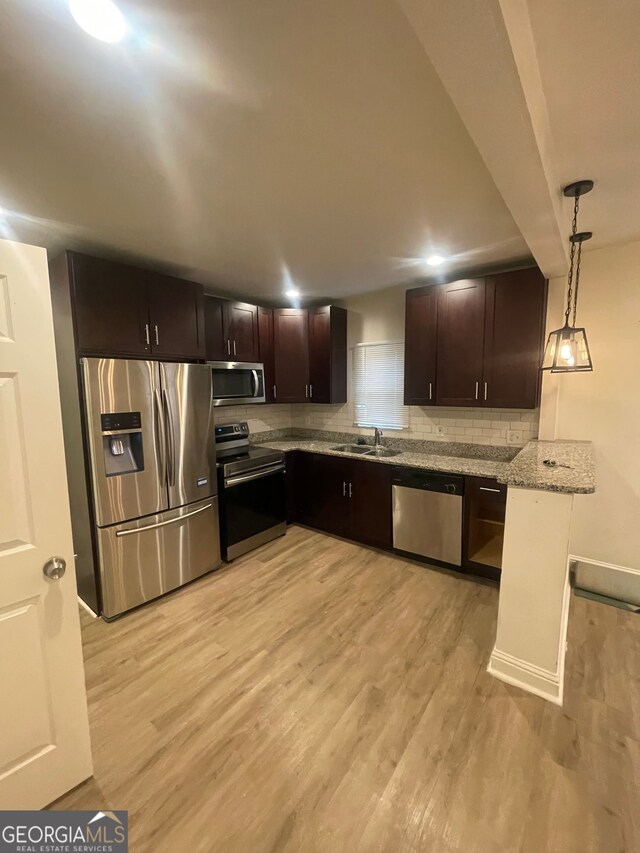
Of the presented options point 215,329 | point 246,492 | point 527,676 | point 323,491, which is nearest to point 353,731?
point 527,676

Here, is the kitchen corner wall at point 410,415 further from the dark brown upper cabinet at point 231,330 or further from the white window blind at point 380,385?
the dark brown upper cabinet at point 231,330

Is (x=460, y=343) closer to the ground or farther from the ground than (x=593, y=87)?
closer to the ground

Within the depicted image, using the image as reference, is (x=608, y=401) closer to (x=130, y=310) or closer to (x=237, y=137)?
(x=237, y=137)

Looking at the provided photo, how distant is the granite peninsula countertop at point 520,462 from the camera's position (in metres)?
1.68

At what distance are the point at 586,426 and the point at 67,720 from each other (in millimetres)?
3526

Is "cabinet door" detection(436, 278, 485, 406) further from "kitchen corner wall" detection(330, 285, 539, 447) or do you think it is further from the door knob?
the door knob

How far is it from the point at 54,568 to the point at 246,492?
2017 millimetres

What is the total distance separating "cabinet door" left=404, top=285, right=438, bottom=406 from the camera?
316cm

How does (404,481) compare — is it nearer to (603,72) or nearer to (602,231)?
(602,231)

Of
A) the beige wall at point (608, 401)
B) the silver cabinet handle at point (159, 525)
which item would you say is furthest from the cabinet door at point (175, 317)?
the beige wall at point (608, 401)

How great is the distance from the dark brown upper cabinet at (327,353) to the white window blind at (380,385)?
0.19 metres

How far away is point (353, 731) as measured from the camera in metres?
1.64

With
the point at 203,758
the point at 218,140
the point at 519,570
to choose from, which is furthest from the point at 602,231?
the point at 203,758

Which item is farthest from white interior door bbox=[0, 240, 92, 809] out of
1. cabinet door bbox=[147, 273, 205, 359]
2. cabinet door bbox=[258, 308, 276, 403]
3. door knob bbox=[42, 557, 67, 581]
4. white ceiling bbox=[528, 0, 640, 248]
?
cabinet door bbox=[258, 308, 276, 403]
